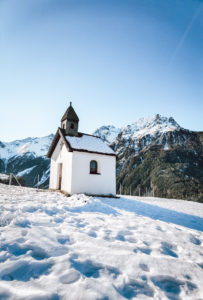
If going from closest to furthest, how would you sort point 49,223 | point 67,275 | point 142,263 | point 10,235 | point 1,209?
point 67,275
point 142,263
point 10,235
point 49,223
point 1,209

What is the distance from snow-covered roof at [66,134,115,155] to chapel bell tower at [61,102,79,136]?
0.86 m

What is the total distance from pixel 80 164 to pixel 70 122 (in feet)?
15.8

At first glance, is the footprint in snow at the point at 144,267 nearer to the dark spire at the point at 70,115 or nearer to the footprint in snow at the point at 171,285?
the footprint in snow at the point at 171,285

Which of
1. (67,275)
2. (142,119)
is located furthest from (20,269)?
(142,119)

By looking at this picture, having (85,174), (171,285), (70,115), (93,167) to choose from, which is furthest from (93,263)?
(70,115)

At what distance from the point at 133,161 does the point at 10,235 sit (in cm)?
8853

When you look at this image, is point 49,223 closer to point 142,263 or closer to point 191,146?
point 142,263

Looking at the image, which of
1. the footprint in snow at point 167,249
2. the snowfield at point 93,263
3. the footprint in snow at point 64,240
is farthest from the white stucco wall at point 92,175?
the footprint in snow at point 167,249

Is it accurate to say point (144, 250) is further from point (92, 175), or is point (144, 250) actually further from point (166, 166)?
point (166, 166)

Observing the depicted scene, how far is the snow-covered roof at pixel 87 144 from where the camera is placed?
13.8 m

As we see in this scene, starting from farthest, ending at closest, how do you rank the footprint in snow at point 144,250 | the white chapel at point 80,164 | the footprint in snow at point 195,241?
the white chapel at point 80,164 < the footprint in snow at point 195,241 < the footprint in snow at point 144,250

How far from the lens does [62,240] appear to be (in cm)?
341

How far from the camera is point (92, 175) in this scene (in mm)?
13516

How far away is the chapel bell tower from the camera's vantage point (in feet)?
51.3
